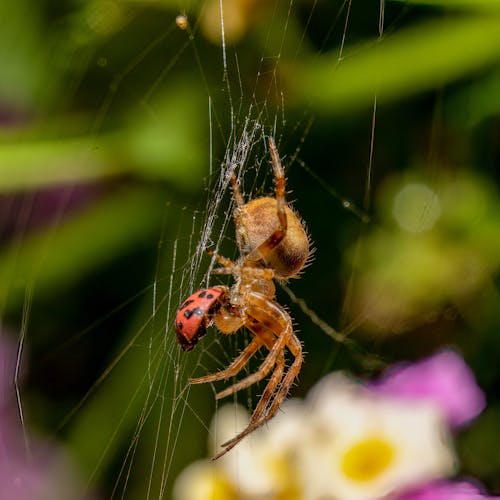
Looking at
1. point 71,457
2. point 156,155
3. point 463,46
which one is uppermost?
point 463,46

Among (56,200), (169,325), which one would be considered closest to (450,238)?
(169,325)

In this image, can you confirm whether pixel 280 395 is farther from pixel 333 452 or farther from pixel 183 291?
pixel 183 291

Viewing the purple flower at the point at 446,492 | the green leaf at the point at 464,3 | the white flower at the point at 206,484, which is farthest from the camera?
the green leaf at the point at 464,3

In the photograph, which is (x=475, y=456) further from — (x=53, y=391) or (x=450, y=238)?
(x=53, y=391)

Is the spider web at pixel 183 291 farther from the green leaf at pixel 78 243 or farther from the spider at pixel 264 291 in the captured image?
the spider at pixel 264 291

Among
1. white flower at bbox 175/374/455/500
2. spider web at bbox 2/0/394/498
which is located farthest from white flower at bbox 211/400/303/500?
spider web at bbox 2/0/394/498

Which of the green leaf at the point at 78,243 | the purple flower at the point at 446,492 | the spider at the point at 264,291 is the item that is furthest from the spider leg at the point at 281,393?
the green leaf at the point at 78,243
